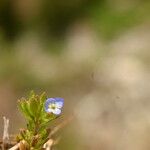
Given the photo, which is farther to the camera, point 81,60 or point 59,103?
point 81,60

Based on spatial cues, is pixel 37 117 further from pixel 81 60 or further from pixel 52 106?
pixel 81 60

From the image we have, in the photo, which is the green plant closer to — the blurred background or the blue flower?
the blue flower

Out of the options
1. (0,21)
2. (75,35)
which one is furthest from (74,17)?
(0,21)

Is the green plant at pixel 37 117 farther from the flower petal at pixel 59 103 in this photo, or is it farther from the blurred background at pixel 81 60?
the blurred background at pixel 81 60

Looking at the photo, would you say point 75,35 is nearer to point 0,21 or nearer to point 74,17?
point 74,17

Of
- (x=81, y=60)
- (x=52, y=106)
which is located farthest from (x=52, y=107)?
(x=81, y=60)

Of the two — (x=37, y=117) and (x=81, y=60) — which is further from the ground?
(x=81, y=60)

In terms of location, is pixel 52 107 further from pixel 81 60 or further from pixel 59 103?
pixel 81 60

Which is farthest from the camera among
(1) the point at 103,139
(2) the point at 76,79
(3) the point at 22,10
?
(3) the point at 22,10

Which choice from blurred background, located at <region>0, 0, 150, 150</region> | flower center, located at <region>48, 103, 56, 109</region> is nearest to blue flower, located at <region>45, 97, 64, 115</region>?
flower center, located at <region>48, 103, 56, 109</region>
